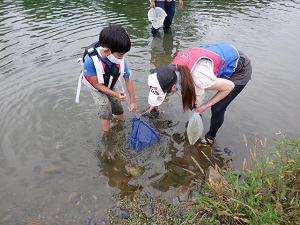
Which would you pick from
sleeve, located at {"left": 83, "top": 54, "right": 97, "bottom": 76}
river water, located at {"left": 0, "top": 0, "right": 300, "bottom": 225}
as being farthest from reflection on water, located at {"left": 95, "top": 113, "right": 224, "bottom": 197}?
sleeve, located at {"left": 83, "top": 54, "right": 97, "bottom": 76}

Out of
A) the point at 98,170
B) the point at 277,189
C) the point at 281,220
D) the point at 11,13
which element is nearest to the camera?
the point at 281,220

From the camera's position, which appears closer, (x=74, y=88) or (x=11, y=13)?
(x=74, y=88)

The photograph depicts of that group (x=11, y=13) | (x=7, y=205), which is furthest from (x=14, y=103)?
(x=11, y=13)

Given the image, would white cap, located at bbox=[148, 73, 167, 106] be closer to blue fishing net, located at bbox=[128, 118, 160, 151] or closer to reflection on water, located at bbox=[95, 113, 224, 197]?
blue fishing net, located at bbox=[128, 118, 160, 151]

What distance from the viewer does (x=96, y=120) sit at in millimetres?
4906

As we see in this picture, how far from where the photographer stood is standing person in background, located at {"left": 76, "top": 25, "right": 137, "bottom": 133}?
309cm

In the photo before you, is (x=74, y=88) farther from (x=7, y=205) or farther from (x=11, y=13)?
(x=11, y=13)

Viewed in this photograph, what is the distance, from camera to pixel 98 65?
347 cm

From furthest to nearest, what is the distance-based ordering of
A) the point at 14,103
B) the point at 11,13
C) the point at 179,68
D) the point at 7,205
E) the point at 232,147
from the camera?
the point at 11,13, the point at 14,103, the point at 232,147, the point at 7,205, the point at 179,68

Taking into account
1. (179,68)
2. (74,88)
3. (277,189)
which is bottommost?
(74,88)

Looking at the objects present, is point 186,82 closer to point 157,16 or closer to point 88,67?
point 88,67

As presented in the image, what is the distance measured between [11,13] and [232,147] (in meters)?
10.8

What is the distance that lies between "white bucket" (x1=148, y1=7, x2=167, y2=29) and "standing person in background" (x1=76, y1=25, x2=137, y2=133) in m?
4.93

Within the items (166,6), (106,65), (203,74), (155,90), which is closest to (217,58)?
(203,74)
